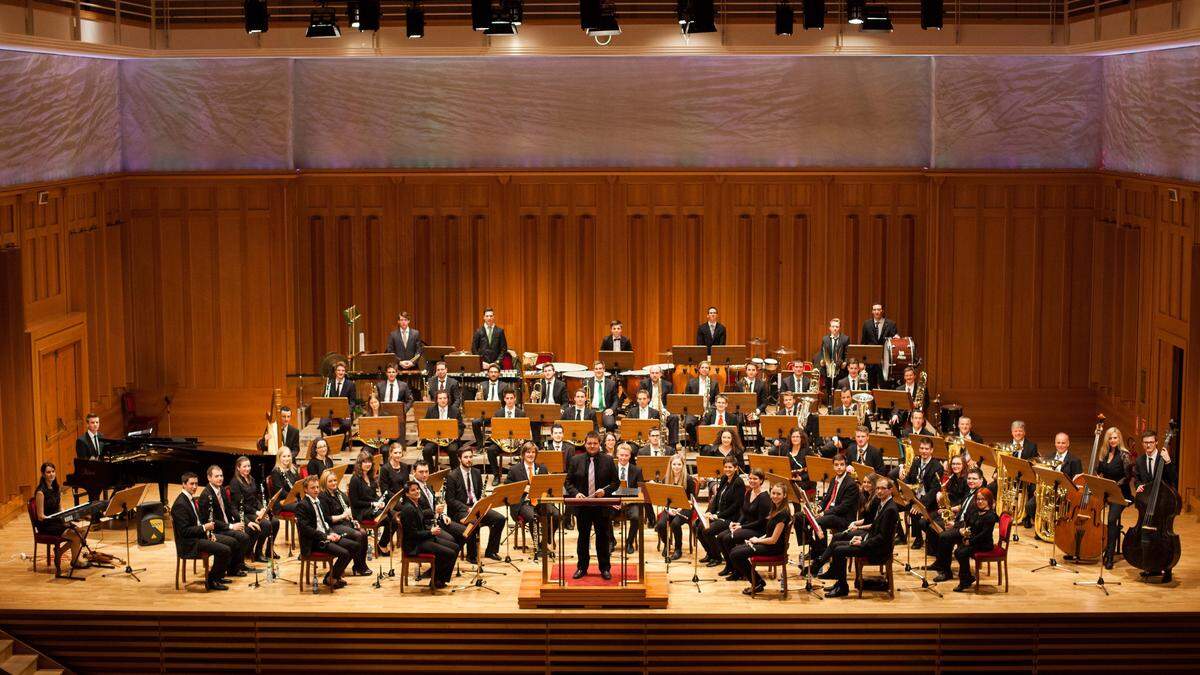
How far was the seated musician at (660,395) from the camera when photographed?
52.5 ft

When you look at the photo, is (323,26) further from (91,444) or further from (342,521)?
(342,521)

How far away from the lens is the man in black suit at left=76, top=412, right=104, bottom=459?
1489 centimetres

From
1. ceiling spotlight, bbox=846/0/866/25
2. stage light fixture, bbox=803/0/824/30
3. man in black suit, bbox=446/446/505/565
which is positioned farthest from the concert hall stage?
stage light fixture, bbox=803/0/824/30

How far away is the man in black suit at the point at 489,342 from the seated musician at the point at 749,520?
5.08m

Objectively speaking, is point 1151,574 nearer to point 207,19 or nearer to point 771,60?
point 771,60

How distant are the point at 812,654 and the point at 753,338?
7036mm

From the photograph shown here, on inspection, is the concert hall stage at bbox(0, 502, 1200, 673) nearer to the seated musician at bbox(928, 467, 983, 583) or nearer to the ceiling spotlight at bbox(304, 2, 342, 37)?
the seated musician at bbox(928, 467, 983, 583)

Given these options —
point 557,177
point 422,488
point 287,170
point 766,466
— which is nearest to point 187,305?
point 287,170

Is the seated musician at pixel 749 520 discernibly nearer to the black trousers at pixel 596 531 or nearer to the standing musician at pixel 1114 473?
the black trousers at pixel 596 531

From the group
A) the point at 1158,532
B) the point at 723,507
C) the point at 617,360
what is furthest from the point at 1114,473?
the point at 617,360

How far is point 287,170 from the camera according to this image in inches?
741

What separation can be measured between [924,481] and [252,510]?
6110 millimetres

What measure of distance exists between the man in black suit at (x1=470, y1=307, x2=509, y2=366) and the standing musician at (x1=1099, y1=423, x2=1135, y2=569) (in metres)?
6.80

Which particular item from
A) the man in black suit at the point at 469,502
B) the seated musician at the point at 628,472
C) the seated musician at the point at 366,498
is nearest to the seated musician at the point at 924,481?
the seated musician at the point at 628,472
